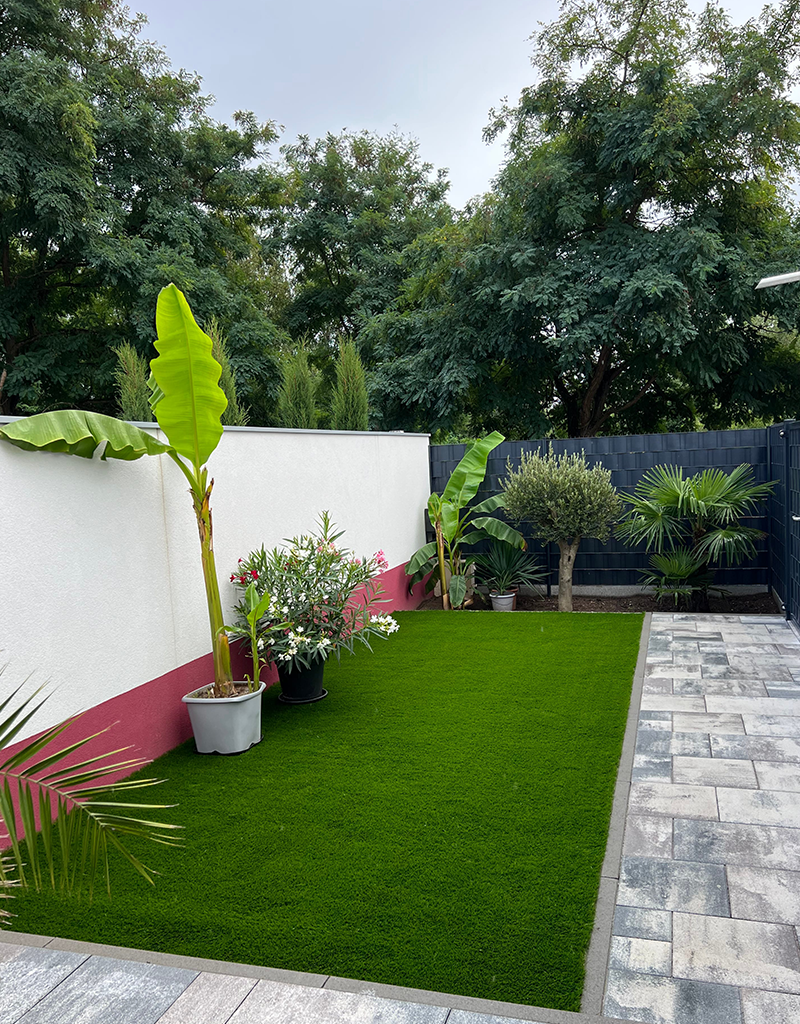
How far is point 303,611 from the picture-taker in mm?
4902

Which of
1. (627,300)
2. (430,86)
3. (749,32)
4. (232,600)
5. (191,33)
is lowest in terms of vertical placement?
(232,600)

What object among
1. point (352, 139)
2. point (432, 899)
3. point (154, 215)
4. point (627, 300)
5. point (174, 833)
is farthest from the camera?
point (352, 139)

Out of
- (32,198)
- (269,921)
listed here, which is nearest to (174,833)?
(269,921)

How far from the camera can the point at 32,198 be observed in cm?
1238

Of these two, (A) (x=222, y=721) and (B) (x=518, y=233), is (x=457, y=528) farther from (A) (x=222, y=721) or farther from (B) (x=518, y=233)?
(B) (x=518, y=233)

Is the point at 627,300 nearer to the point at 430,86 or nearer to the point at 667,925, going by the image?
the point at 430,86

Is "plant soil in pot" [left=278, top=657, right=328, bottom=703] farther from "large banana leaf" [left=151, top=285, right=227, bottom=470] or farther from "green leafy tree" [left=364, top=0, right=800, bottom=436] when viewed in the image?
"green leafy tree" [left=364, top=0, right=800, bottom=436]

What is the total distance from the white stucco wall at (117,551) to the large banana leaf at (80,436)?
0.32 ft

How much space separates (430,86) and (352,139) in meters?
4.95

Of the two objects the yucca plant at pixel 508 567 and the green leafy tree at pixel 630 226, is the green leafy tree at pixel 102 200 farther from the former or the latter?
the yucca plant at pixel 508 567

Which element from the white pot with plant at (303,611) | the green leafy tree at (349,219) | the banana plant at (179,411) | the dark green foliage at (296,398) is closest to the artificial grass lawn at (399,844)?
the white pot with plant at (303,611)

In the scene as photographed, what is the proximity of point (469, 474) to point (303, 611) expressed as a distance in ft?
13.8

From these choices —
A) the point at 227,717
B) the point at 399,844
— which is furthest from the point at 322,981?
the point at 227,717

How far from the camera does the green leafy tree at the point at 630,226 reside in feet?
39.5
